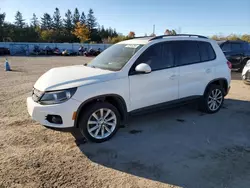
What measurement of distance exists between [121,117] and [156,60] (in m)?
1.33

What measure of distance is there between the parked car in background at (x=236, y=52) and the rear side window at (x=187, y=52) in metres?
7.97

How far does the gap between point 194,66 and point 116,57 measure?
179 centimetres

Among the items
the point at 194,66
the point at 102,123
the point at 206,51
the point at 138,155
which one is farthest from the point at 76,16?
the point at 138,155

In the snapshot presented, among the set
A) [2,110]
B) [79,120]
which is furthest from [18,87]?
[79,120]

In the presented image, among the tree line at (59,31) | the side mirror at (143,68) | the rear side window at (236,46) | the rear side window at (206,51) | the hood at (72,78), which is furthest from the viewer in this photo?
the tree line at (59,31)

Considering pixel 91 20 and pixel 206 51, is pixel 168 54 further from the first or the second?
pixel 91 20

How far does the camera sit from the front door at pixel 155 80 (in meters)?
4.36

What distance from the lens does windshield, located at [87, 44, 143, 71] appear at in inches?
175

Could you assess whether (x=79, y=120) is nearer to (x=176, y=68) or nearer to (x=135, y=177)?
(x=135, y=177)

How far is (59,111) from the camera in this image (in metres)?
3.70

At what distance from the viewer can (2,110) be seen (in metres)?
5.94

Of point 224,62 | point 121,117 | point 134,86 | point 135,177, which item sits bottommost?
point 135,177

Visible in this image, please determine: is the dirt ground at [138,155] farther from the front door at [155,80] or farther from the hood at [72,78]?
the hood at [72,78]

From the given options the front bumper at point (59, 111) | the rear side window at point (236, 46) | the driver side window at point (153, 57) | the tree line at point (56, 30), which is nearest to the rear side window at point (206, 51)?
the driver side window at point (153, 57)
